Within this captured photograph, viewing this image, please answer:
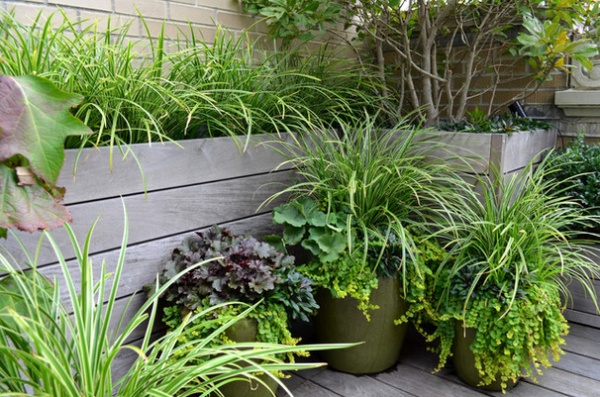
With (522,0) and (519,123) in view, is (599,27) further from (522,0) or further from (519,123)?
(519,123)

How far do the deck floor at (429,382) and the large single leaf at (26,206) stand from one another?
108 cm

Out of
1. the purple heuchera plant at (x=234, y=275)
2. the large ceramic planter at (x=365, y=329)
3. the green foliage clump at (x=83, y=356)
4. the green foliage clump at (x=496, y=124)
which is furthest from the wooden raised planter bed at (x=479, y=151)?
the green foliage clump at (x=83, y=356)

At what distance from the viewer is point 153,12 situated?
7.57ft

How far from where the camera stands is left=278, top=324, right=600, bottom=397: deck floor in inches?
72.0

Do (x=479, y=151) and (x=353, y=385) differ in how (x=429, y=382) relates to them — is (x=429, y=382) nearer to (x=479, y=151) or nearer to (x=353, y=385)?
(x=353, y=385)

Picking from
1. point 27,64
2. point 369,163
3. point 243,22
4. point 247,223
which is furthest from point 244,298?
point 243,22

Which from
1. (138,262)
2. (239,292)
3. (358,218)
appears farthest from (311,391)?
(138,262)

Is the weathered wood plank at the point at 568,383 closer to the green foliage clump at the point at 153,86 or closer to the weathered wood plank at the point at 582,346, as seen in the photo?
the weathered wood plank at the point at 582,346

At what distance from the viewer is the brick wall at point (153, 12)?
192 cm

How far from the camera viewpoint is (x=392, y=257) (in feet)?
6.03

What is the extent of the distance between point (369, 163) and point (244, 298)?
0.72 m

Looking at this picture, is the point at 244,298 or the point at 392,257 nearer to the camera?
the point at 244,298

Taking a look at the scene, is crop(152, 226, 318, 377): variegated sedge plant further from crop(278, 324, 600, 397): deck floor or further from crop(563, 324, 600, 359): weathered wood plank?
crop(563, 324, 600, 359): weathered wood plank

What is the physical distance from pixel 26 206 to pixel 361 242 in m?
1.10
